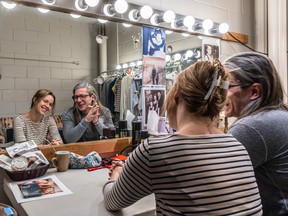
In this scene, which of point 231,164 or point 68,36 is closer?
point 231,164

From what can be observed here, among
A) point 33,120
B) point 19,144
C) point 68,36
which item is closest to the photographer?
point 19,144

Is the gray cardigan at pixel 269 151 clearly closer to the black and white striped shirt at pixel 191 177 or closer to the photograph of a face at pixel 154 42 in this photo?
the black and white striped shirt at pixel 191 177

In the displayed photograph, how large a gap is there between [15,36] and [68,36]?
0.27 metres

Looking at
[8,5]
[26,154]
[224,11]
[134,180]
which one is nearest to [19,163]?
[26,154]

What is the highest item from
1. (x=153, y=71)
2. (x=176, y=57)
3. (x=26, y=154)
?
(x=176, y=57)

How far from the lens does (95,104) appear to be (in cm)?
158

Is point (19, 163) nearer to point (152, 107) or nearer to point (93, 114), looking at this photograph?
point (93, 114)

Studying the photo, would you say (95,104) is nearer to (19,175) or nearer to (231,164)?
(19,175)

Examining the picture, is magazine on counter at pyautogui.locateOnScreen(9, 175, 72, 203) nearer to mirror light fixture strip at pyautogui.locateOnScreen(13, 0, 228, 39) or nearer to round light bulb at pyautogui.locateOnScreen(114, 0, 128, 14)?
mirror light fixture strip at pyautogui.locateOnScreen(13, 0, 228, 39)

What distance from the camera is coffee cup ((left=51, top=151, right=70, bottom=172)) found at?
1.26m

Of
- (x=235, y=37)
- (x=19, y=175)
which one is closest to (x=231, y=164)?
(x=19, y=175)

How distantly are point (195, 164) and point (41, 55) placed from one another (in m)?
1.09

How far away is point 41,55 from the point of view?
1.43m

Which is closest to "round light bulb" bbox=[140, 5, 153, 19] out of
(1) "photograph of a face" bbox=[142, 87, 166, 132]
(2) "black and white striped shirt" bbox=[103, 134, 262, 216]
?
(1) "photograph of a face" bbox=[142, 87, 166, 132]
